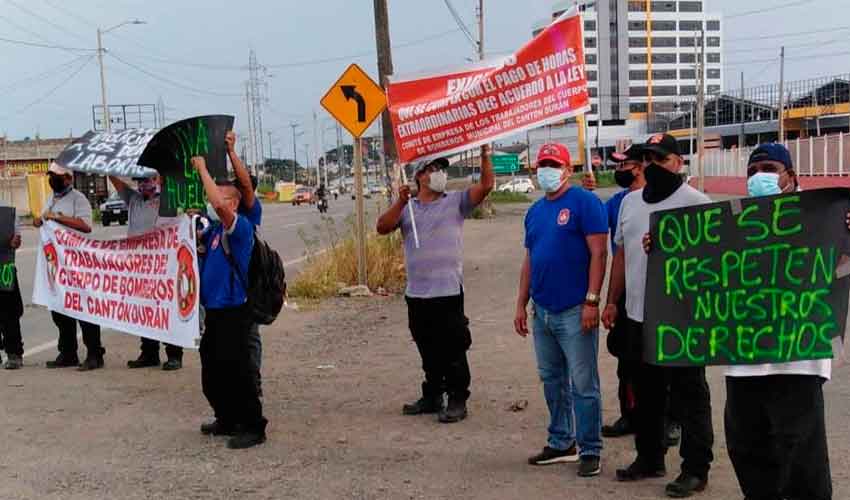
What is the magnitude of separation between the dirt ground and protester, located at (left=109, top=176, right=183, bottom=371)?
0.58 feet

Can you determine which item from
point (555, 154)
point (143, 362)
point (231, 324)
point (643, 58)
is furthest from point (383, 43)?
point (643, 58)

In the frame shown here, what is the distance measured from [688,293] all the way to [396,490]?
1982 mm

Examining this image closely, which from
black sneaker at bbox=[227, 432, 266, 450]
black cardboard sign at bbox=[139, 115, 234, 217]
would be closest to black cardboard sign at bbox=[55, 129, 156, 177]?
black cardboard sign at bbox=[139, 115, 234, 217]

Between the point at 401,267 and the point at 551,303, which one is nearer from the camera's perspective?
the point at 551,303

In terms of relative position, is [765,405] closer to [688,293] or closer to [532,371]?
[688,293]

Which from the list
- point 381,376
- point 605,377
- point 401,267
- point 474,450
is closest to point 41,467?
point 474,450

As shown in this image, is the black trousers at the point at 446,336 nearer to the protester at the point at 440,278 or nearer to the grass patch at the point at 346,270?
→ the protester at the point at 440,278

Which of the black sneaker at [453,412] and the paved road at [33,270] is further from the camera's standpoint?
the paved road at [33,270]

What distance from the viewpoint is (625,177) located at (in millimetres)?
5980

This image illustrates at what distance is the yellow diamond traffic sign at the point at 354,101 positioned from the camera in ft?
41.8

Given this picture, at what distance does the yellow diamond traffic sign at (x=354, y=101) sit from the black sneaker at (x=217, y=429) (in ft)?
22.1

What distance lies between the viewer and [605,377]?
26.6 feet

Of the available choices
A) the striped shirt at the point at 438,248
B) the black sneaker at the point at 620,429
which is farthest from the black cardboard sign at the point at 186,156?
the black sneaker at the point at 620,429

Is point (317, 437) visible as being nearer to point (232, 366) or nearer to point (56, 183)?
point (232, 366)
